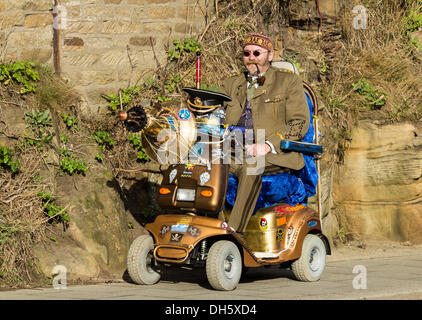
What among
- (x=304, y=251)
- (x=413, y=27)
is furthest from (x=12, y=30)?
(x=413, y=27)

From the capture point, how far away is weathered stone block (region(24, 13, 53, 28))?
922 centimetres

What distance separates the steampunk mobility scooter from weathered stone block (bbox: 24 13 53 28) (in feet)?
10.3

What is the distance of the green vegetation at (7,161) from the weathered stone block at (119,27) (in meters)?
2.29

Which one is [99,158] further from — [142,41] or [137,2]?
[137,2]

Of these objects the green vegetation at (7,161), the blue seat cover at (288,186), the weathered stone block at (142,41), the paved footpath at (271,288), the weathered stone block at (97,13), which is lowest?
the paved footpath at (271,288)

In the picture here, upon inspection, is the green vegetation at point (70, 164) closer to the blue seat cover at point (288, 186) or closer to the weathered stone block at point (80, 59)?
the weathered stone block at point (80, 59)

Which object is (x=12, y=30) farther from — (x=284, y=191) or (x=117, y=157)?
(x=284, y=191)

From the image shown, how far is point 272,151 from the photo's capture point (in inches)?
279

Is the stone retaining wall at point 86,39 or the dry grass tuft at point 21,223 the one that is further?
the stone retaining wall at point 86,39

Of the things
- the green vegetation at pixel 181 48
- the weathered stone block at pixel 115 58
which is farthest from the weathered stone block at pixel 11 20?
the green vegetation at pixel 181 48

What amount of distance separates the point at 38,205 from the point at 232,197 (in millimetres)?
1959

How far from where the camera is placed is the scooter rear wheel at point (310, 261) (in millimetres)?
7301

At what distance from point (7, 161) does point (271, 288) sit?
2848 millimetres

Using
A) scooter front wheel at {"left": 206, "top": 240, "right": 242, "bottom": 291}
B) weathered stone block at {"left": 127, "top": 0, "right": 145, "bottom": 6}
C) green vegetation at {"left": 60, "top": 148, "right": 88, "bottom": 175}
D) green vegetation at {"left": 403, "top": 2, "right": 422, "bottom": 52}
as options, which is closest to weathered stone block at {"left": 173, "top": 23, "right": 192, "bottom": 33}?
weathered stone block at {"left": 127, "top": 0, "right": 145, "bottom": 6}
